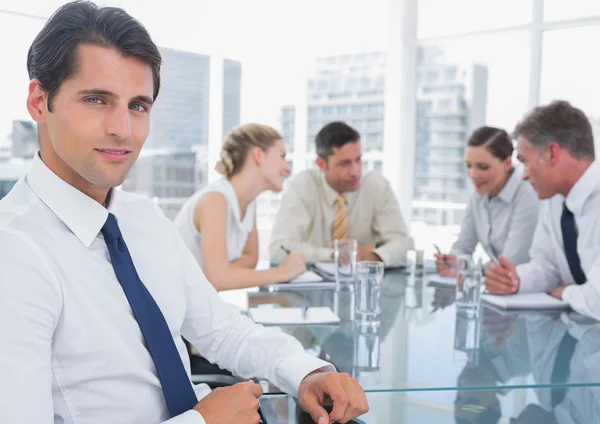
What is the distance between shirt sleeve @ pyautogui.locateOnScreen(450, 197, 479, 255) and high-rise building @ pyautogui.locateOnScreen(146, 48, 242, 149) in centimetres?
336

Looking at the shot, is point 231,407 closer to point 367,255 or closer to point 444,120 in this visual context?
point 367,255

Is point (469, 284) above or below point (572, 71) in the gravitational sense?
below

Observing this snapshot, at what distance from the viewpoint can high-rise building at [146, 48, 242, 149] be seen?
6.22 metres

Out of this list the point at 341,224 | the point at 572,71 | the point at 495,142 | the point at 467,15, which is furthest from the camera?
the point at 467,15

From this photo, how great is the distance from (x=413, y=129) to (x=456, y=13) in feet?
4.07

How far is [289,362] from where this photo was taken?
3.83 ft

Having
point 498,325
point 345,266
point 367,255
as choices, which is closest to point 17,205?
point 498,325

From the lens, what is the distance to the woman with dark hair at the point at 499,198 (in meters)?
3.12

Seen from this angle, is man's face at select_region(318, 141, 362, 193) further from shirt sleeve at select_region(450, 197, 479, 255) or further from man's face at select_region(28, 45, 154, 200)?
man's face at select_region(28, 45, 154, 200)

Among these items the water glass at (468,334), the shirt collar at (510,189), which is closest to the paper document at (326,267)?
the water glass at (468,334)

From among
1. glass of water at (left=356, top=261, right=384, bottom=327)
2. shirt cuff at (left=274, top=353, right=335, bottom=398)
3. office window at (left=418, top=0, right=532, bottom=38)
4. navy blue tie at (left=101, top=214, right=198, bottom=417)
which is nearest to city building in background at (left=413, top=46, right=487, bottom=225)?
office window at (left=418, top=0, right=532, bottom=38)

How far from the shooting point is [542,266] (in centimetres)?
234

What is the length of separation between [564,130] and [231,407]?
1988mm

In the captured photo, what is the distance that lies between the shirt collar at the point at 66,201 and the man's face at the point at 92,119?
Result: 3cm
